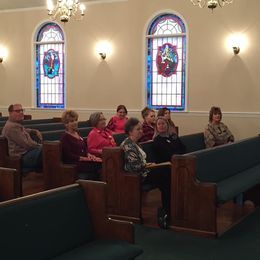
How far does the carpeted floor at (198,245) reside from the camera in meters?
3.95

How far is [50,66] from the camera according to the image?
11500 millimetres

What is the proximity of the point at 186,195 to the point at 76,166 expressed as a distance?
154 centimetres

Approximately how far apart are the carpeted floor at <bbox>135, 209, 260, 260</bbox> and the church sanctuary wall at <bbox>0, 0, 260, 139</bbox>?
15.7 ft

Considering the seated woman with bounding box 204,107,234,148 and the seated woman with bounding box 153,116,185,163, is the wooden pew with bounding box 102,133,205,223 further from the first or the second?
the seated woman with bounding box 204,107,234,148

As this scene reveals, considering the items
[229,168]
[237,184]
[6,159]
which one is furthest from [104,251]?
[6,159]

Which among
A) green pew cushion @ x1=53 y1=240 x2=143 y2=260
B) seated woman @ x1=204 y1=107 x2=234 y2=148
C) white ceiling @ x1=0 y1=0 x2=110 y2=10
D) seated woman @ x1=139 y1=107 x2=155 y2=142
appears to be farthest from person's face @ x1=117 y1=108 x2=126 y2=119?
green pew cushion @ x1=53 y1=240 x2=143 y2=260

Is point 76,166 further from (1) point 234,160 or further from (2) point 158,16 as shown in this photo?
(2) point 158,16

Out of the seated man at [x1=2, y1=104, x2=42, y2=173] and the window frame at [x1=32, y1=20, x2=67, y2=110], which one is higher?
the window frame at [x1=32, y1=20, x2=67, y2=110]

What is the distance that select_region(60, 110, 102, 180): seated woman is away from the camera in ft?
18.4

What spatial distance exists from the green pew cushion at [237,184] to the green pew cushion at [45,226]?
1.76 metres

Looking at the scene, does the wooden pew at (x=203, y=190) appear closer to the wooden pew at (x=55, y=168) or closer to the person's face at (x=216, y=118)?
the wooden pew at (x=55, y=168)

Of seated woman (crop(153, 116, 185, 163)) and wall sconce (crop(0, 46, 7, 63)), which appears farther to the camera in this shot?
wall sconce (crop(0, 46, 7, 63))

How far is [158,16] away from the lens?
995cm

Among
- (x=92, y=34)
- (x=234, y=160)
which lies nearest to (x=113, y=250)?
(x=234, y=160)
